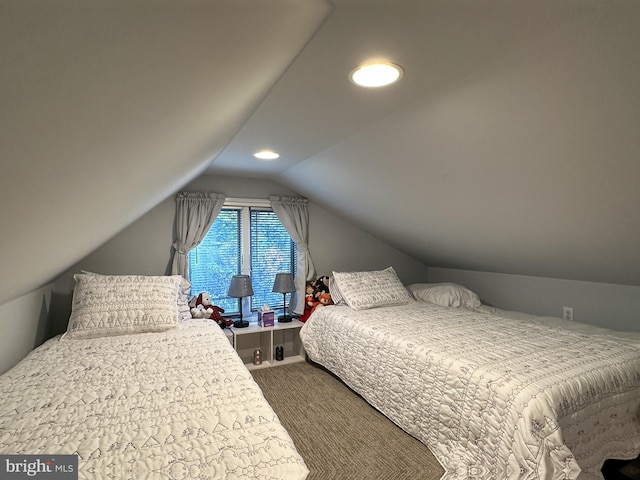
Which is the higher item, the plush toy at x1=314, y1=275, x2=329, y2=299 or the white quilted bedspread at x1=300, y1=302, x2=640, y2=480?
the plush toy at x1=314, y1=275, x2=329, y2=299

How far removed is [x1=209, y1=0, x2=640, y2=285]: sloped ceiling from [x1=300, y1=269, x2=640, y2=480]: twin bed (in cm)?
76

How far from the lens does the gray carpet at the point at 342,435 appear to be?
1.83 metres

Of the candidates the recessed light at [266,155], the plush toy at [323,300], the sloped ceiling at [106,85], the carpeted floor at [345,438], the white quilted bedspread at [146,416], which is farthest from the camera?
the plush toy at [323,300]

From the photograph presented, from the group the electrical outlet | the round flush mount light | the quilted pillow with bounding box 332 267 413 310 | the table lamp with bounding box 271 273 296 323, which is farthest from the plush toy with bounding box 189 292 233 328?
the electrical outlet

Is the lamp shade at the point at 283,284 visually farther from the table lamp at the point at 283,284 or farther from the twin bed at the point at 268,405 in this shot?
the twin bed at the point at 268,405

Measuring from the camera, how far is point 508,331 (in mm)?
2375

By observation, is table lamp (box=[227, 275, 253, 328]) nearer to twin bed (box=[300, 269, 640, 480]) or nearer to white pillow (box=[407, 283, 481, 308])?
twin bed (box=[300, 269, 640, 480])

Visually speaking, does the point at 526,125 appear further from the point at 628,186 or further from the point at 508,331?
the point at 508,331

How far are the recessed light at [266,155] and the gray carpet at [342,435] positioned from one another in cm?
204

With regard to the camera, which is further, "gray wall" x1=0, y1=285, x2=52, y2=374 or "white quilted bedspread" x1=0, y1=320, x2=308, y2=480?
"gray wall" x1=0, y1=285, x2=52, y2=374

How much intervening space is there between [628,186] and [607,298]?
162 centimetres

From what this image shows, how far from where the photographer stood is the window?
3400mm

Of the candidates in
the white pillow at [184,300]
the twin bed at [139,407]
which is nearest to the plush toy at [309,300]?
the white pillow at [184,300]

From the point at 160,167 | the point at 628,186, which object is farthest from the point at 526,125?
the point at 160,167
